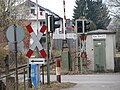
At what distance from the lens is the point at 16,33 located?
12695 millimetres

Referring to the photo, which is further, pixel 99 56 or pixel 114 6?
pixel 114 6

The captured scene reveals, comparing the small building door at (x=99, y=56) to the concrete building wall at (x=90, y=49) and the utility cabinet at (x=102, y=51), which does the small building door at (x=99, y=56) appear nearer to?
the utility cabinet at (x=102, y=51)

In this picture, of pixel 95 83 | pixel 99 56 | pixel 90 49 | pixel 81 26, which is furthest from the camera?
A: pixel 90 49

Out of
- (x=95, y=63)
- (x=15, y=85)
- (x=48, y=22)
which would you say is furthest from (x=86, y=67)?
(x=15, y=85)

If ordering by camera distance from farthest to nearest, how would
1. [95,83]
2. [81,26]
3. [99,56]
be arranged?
[99,56] < [81,26] < [95,83]

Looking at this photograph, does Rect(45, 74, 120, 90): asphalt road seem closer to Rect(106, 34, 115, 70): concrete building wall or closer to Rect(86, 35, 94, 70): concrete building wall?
Rect(106, 34, 115, 70): concrete building wall

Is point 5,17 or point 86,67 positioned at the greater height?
point 5,17

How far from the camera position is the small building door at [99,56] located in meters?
24.7

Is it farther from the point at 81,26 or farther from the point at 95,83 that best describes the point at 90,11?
the point at 95,83

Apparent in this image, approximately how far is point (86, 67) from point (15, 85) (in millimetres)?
12918

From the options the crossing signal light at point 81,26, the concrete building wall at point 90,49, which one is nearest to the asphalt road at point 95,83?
the crossing signal light at point 81,26

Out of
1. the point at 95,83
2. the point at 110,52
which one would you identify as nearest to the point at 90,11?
the point at 110,52

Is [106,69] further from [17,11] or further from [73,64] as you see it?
[17,11]

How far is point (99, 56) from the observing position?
2478cm
